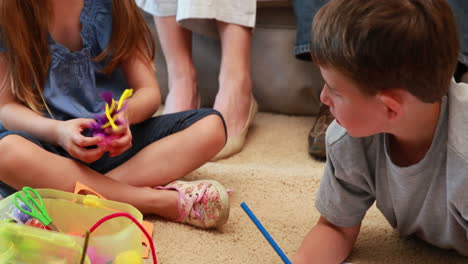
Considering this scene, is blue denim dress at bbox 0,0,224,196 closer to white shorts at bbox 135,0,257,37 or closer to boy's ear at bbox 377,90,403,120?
white shorts at bbox 135,0,257,37

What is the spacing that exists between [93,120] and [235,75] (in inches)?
20.0

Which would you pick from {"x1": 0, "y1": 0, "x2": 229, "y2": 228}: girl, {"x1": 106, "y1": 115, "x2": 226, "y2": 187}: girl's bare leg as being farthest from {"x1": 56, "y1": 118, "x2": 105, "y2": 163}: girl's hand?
{"x1": 106, "y1": 115, "x2": 226, "y2": 187}: girl's bare leg

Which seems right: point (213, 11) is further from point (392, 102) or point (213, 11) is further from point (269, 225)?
point (392, 102)

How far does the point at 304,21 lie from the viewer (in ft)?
4.49

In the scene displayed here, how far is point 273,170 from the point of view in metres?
1.21

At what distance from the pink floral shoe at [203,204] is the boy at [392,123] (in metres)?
0.17

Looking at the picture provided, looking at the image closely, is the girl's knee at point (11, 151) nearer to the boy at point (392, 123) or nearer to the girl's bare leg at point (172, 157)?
the girl's bare leg at point (172, 157)

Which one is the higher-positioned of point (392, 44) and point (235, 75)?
point (392, 44)

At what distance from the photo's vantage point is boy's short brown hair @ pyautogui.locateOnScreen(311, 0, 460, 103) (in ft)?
2.13

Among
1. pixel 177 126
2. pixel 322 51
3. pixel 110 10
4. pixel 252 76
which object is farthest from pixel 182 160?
pixel 252 76

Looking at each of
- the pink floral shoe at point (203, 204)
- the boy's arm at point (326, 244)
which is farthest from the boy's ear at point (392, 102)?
the pink floral shoe at point (203, 204)

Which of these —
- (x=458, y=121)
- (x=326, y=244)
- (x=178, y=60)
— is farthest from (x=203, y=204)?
(x=178, y=60)

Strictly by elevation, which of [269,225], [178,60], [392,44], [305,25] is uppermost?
[392,44]

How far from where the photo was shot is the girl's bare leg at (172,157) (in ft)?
3.46
